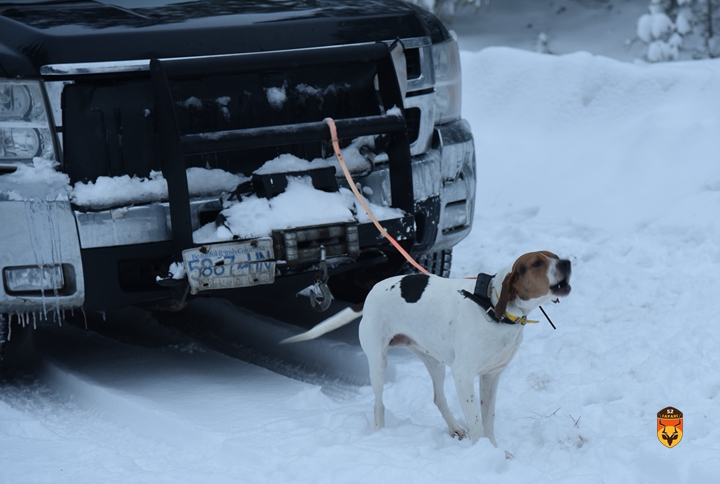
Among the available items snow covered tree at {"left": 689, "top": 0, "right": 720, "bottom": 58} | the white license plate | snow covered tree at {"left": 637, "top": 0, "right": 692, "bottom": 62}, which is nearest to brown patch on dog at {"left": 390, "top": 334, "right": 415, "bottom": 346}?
the white license plate

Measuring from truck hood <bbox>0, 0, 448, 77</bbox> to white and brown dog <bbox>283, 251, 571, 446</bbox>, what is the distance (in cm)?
128

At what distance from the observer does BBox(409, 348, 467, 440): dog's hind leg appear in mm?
3180

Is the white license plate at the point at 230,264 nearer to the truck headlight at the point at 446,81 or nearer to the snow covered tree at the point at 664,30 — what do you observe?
the truck headlight at the point at 446,81

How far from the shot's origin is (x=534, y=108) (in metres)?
8.30

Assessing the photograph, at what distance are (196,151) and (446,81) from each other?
1541 mm

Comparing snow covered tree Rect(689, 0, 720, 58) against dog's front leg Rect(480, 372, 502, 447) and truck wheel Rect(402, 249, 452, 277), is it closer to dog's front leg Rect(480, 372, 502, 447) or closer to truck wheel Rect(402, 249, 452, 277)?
truck wheel Rect(402, 249, 452, 277)

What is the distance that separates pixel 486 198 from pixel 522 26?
11.4 meters

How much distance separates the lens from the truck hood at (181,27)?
3.32m

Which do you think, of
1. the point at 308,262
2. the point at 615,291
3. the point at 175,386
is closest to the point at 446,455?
the point at 308,262

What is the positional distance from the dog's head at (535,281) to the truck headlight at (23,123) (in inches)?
75.9

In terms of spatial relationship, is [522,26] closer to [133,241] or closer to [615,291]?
[615,291]

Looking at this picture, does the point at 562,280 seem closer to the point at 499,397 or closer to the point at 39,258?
the point at 499,397

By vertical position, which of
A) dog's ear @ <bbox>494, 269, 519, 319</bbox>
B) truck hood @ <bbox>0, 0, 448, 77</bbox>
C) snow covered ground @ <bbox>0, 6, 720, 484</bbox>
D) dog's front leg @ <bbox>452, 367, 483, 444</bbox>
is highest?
truck hood @ <bbox>0, 0, 448, 77</bbox>

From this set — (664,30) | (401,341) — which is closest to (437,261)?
(401,341)
